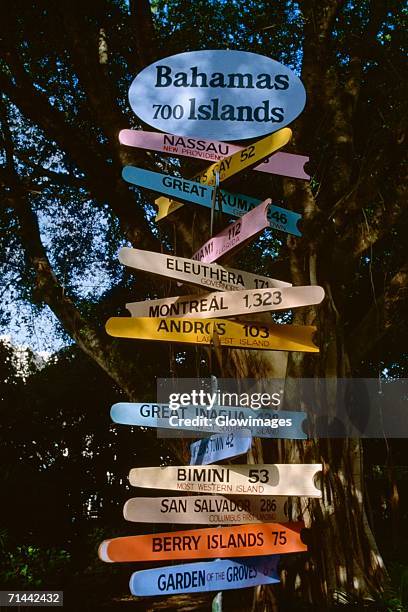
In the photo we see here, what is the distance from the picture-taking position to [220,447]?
3.30 meters

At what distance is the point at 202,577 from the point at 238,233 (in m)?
1.54

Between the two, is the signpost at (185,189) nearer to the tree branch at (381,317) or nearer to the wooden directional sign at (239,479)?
the wooden directional sign at (239,479)

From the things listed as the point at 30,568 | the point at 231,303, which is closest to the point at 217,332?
the point at 231,303

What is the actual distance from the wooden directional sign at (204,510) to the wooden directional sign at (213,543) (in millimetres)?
69

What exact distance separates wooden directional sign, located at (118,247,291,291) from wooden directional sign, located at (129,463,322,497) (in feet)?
2.83

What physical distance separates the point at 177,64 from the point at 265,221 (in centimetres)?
102

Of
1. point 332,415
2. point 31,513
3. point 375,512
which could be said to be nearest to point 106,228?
point 31,513

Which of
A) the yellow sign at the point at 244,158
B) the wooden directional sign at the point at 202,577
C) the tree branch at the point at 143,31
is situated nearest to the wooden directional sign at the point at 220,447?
the wooden directional sign at the point at 202,577

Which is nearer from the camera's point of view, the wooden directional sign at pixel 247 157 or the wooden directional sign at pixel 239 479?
the wooden directional sign at pixel 239 479

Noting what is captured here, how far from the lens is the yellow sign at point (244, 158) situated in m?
3.39

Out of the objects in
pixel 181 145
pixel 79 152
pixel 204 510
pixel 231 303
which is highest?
pixel 79 152

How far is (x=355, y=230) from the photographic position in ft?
22.4

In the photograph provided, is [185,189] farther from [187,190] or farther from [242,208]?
[242,208]

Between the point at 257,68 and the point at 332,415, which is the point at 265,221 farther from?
the point at 332,415
